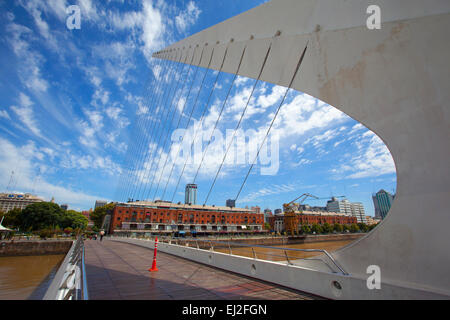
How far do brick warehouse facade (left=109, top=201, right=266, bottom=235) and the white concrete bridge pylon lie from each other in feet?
159

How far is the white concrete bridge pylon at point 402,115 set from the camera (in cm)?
300

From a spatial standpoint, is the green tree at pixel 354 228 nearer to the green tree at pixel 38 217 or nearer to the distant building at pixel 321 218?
the distant building at pixel 321 218

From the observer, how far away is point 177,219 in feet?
199

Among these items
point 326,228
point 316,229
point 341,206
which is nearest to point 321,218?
point 326,228

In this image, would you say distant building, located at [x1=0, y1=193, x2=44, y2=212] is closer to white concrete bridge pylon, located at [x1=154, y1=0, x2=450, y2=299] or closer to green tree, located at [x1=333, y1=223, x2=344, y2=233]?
green tree, located at [x1=333, y1=223, x2=344, y2=233]

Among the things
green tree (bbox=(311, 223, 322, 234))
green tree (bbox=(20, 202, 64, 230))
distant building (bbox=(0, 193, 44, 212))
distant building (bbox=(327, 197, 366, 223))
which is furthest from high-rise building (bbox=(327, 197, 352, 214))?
distant building (bbox=(0, 193, 44, 212))

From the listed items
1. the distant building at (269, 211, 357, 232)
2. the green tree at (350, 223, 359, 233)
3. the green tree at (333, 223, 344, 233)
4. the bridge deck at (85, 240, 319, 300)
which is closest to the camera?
the bridge deck at (85, 240, 319, 300)

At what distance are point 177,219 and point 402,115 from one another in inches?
2440

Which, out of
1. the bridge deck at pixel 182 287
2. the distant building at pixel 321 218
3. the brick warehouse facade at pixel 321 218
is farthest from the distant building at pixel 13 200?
the bridge deck at pixel 182 287

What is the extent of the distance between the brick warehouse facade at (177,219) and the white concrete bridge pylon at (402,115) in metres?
48.5

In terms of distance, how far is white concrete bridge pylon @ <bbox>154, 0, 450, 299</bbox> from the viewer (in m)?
3.00

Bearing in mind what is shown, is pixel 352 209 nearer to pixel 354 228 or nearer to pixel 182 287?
pixel 354 228

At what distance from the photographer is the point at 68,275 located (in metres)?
2.51
